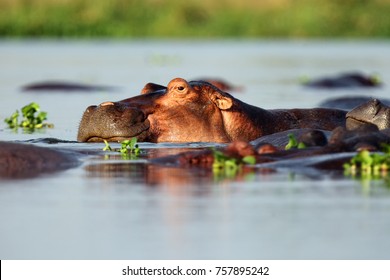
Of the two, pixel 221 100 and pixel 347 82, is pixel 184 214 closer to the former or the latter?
pixel 221 100

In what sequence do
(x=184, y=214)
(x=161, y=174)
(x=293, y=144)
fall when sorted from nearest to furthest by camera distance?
(x=184, y=214)
(x=161, y=174)
(x=293, y=144)

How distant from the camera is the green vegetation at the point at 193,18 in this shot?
46906 millimetres

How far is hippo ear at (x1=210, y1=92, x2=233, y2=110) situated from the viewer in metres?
10.6

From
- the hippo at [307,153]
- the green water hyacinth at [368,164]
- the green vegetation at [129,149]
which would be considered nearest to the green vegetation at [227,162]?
the hippo at [307,153]

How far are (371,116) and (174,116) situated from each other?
156cm

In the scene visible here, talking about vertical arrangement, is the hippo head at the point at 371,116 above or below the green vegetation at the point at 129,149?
above

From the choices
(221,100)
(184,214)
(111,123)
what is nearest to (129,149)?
(111,123)

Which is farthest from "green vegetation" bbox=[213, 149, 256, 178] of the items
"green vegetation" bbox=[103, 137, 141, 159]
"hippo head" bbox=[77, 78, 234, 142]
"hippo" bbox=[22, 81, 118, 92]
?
"hippo" bbox=[22, 81, 118, 92]

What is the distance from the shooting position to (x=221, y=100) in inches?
416

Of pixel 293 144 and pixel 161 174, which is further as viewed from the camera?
pixel 293 144

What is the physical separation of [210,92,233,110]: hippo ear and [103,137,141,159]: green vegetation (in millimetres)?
900

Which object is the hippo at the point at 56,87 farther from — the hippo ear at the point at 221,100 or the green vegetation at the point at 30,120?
the hippo ear at the point at 221,100

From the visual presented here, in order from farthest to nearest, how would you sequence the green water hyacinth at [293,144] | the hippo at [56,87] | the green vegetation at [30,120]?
the hippo at [56,87]
the green vegetation at [30,120]
the green water hyacinth at [293,144]

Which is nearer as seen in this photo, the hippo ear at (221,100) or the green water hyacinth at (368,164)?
the green water hyacinth at (368,164)
